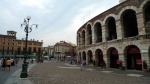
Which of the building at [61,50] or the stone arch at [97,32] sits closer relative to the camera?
the stone arch at [97,32]

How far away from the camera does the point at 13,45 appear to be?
89.4 m

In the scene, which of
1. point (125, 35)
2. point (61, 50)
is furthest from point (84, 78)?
point (61, 50)

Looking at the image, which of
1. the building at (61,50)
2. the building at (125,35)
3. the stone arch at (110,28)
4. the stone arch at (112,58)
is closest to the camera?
the building at (125,35)

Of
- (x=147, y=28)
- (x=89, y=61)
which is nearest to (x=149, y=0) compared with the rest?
(x=147, y=28)

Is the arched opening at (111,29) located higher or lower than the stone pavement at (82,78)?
higher

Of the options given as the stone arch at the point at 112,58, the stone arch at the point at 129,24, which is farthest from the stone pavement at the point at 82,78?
the stone arch at the point at 129,24

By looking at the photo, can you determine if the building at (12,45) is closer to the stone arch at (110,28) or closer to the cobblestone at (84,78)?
the stone arch at (110,28)

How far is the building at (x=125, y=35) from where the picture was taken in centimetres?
1845

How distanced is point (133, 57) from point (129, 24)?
18.2 ft

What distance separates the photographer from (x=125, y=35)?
2192 centimetres

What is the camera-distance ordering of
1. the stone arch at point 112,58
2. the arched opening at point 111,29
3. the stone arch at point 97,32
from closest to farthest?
the stone arch at point 112,58, the arched opening at point 111,29, the stone arch at point 97,32

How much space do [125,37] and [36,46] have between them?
90646mm

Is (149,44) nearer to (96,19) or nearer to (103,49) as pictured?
(103,49)

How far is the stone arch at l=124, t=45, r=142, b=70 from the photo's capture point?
19.8 metres
